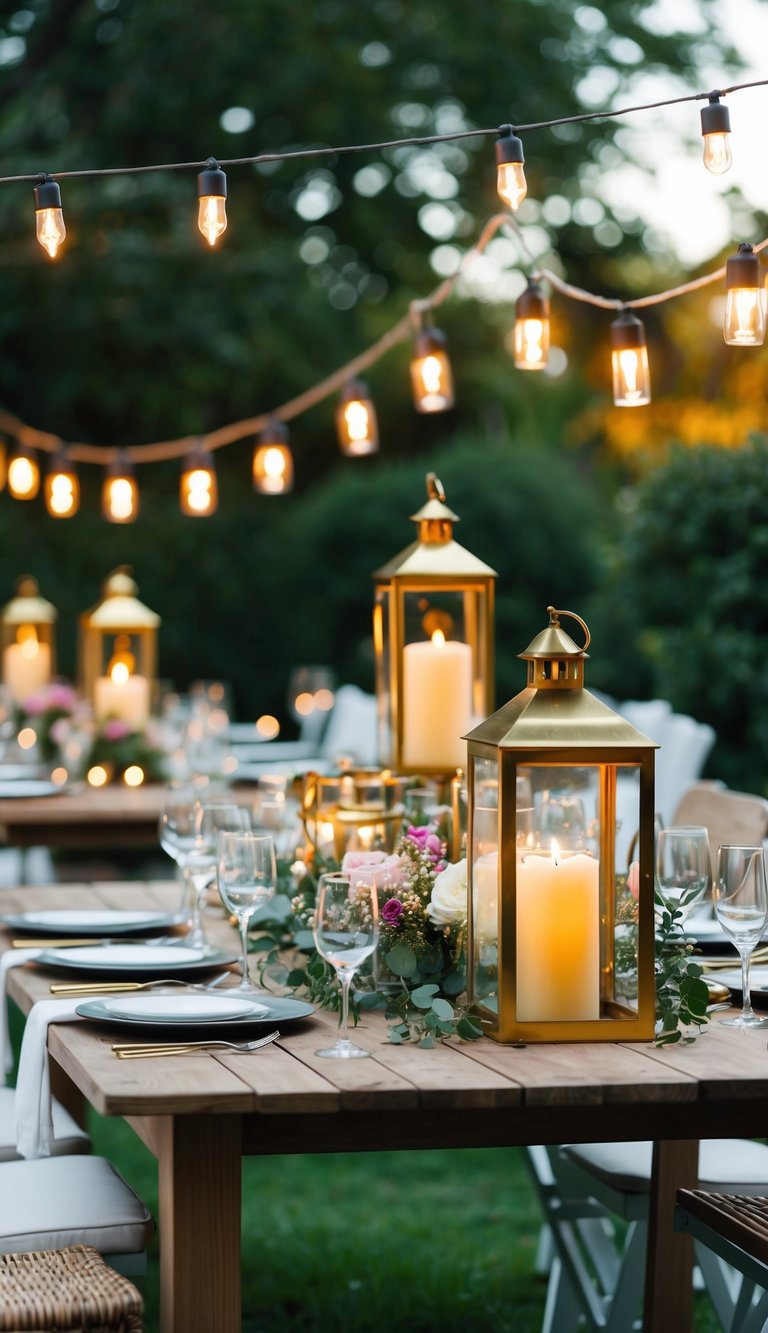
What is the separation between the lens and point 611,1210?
298 cm

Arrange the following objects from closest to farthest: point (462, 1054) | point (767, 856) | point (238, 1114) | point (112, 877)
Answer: point (238, 1114)
point (462, 1054)
point (767, 856)
point (112, 877)

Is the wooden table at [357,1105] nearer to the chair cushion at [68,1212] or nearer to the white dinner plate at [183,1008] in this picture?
the white dinner plate at [183,1008]

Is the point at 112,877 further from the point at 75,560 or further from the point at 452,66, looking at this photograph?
the point at 452,66

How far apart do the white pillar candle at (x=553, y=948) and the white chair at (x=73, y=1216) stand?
65cm

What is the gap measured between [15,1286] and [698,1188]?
46.1 inches

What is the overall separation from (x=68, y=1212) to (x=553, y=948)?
78cm

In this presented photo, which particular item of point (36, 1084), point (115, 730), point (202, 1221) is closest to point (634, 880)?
point (202, 1221)

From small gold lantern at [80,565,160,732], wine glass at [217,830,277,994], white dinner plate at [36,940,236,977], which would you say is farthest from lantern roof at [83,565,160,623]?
wine glass at [217,830,277,994]

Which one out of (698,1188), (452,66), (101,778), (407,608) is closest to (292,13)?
(452,66)

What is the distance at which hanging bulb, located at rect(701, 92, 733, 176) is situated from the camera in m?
2.84

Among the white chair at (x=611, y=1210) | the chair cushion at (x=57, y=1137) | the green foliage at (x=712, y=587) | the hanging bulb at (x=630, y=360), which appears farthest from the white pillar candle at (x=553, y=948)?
the green foliage at (x=712, y=587)

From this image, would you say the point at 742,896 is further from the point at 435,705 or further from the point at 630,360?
the point at 630,360

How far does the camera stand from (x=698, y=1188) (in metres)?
2.77

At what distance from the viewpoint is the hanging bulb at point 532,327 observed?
356 centimetres
